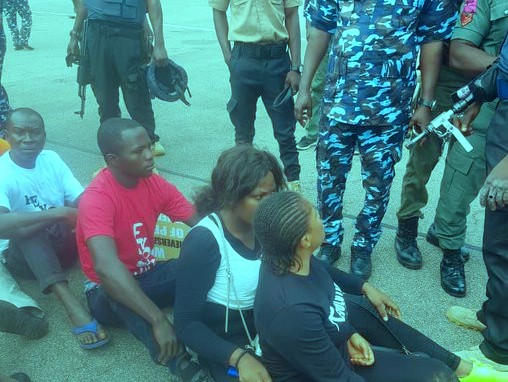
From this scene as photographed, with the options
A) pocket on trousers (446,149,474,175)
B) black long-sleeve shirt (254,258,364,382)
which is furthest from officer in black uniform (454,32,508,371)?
black long-sleeve shirt (254,258,364,382)

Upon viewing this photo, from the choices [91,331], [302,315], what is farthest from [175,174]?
[302,315]

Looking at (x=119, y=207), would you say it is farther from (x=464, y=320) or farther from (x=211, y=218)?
(x=464, y=320)

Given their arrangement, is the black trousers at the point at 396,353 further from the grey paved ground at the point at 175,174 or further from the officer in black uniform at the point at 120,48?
the officer in black uniform at the point at 120,48

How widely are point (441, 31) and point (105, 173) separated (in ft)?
5.43

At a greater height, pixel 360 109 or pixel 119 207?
pixel 360 109

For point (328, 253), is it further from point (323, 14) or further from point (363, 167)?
point (323, 14)

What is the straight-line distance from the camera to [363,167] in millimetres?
2775

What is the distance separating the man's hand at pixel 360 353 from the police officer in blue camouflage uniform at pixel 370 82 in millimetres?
1039

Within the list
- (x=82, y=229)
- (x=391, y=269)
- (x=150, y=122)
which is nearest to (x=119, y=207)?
(x=82, y=229)

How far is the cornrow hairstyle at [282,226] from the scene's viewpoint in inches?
63.1

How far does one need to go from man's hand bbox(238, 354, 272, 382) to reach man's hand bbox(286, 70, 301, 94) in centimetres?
211

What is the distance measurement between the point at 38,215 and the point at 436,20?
6.74ft

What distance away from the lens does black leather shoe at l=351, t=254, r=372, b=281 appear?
9.66 ft

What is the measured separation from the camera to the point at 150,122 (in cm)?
437
